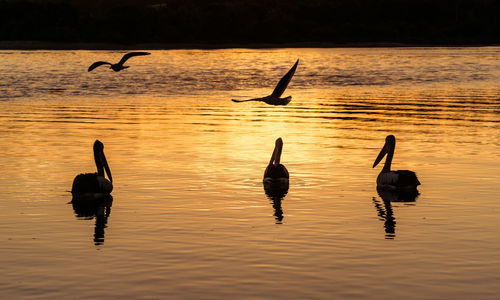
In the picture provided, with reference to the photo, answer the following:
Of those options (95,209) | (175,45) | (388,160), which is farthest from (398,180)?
(175,45)

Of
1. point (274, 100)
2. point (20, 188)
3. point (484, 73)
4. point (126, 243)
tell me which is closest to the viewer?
point (126, 243)

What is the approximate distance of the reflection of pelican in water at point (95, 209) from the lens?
590 inches

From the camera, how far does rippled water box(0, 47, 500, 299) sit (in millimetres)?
11586

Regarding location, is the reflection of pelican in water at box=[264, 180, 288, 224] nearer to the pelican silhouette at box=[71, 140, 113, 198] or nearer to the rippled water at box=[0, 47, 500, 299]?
the rippled water at box=[0, 47, 500, 299]

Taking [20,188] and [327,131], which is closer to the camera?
[20,188]

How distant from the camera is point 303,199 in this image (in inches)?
672

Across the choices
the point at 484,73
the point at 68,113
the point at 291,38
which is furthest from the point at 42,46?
the point at 68,113

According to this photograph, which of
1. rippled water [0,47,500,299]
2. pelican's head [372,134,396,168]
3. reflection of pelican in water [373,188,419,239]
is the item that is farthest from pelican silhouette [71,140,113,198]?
pelican's head [372,134,396,168]

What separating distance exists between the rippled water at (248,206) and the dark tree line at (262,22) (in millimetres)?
77453

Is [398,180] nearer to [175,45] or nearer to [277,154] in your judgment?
[277,154]

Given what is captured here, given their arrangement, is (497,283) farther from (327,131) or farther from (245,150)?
(327,131)

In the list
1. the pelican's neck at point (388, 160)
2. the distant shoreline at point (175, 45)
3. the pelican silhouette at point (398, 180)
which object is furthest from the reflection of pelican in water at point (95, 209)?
the distant shoreline at point (175, 45)

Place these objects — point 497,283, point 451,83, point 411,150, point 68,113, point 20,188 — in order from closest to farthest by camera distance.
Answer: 1. point 497,283
2. point 20,188
3. point 411,150
4. point 68,113
5. point 451,83

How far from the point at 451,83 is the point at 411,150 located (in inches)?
1246
